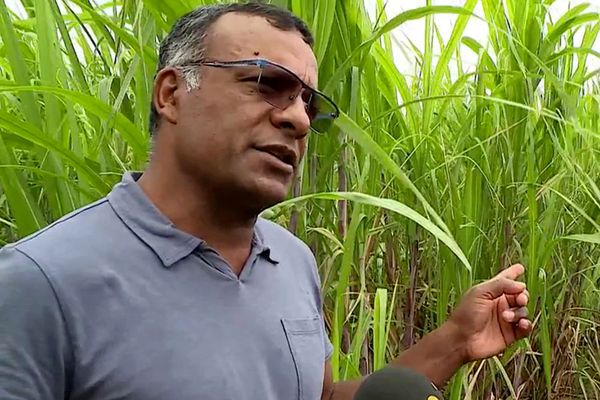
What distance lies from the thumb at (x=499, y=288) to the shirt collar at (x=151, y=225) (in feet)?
1.35

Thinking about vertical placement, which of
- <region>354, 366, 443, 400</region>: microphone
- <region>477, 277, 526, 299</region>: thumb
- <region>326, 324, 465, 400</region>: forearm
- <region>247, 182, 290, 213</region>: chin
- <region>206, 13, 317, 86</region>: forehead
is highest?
<region>206, 13, 317, 86</region>: forehead

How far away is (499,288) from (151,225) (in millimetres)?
Answer: 466

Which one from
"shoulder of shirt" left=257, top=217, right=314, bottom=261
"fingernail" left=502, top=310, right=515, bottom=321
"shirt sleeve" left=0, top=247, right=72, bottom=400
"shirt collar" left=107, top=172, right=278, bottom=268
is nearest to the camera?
"shirt sleeve" left=0, top=247, right=72, bottom=400

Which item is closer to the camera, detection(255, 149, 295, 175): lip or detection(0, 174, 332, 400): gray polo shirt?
detection(0, 174, 332, 400): gray polo shirt

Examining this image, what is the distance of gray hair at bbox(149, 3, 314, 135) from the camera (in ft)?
2.55

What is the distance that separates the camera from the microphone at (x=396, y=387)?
674 mm

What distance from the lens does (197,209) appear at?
2.57 ft

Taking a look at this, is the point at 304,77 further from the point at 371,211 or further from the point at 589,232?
the point at 589,232

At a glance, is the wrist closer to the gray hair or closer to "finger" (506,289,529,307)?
"finger" (506,289,529,307)

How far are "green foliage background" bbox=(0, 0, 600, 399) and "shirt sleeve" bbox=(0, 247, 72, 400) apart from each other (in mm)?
242

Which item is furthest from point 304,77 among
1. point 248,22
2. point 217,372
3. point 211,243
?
point 217,372

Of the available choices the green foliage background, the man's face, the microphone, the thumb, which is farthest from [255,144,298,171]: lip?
the thumb

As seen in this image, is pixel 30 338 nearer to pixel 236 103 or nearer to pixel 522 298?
pixel 236 103

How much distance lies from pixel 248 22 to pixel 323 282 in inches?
17.3
